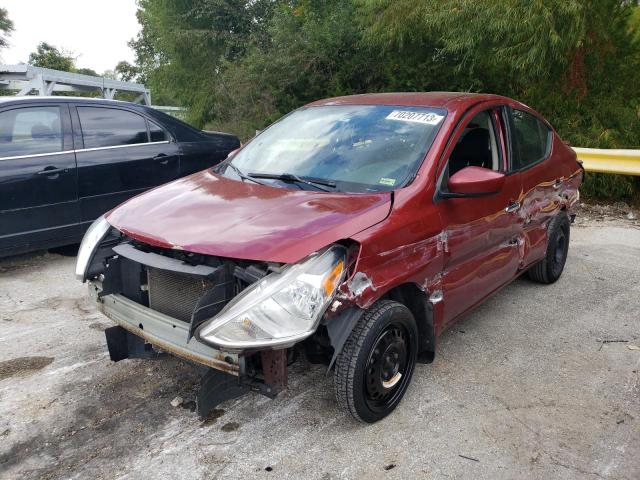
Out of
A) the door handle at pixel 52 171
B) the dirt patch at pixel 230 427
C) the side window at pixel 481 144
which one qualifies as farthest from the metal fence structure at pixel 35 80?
the dirt patch at pixel 230 427

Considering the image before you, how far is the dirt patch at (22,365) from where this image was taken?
132 inches

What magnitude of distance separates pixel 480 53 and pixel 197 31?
10.0 meters

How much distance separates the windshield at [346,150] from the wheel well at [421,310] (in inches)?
22.0

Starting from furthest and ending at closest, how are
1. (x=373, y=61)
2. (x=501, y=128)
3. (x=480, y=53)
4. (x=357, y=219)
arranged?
(x=373, y=61) < (x=480, y=53) < (x=501, y=128) < (x=357, y=219)

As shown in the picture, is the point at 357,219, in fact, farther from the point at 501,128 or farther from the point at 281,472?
the point at 501,128

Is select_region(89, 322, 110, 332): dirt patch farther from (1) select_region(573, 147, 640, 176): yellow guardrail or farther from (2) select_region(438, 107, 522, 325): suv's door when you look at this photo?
(1) select_region(573, 147, 640, 176): yellow guardrail

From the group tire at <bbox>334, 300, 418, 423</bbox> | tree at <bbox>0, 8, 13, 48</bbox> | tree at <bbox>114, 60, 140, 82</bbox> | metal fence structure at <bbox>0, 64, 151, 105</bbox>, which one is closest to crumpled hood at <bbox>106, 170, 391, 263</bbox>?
tire at <bbox>334, 300, 418, 423</bbox>

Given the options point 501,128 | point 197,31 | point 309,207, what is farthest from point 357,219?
point 197,31

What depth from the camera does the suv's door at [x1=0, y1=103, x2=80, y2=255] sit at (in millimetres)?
4781

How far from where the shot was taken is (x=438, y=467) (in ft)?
8.35

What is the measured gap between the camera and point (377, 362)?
276cm

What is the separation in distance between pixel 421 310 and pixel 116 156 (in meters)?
3.76

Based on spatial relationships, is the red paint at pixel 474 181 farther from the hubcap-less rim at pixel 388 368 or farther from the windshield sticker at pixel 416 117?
the hubcap-less rim at pixel 388 368

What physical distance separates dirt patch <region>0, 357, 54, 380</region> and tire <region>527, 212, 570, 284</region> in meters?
3.82
